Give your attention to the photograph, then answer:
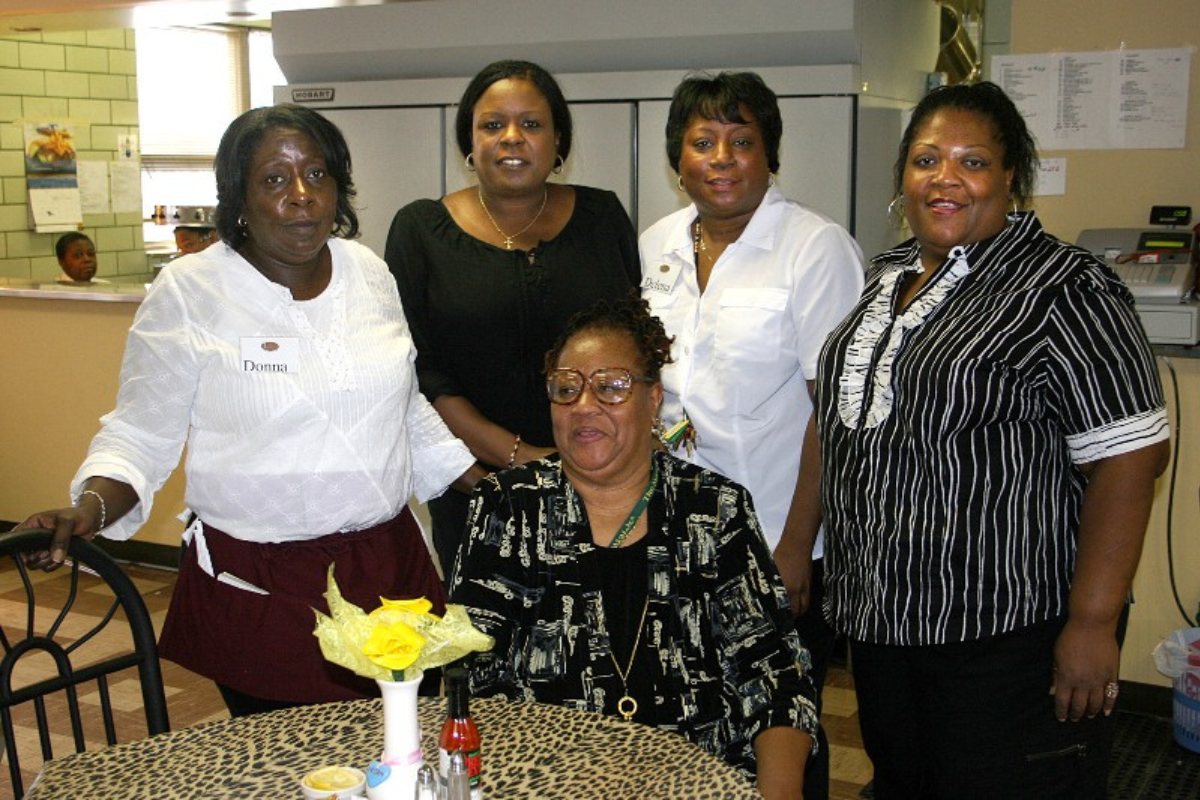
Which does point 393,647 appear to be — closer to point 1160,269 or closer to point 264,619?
point 264,619

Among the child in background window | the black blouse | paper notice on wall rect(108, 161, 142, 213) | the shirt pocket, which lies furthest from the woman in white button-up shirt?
paper notice on wall rect(108, 161, 142, 213)

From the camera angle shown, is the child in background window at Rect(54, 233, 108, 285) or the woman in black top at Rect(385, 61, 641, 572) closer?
the woman in black top at Rect(385, 61, 641, 572)

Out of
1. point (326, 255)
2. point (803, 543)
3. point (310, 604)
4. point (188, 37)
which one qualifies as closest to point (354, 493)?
point (310, 604)

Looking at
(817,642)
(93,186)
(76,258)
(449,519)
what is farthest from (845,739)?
(93,186)

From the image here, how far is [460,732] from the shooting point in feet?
5.14

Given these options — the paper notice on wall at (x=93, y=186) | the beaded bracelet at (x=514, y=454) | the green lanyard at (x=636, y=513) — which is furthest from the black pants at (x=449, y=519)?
the paper notice on wall at (x=93, y=186)

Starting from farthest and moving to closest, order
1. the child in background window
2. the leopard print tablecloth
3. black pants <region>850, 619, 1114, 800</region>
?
1. the child in background window
2. black pants <region>850, 619, 1114, 800</region>
3. the leopard print tablecloth

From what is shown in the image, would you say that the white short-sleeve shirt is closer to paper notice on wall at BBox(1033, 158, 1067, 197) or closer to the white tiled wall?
paper notice on wall at BBox(1033, 158, 1067, 197)

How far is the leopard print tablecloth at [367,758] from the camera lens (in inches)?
63.8

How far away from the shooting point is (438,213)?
9.26ft

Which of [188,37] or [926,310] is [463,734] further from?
[188,37]

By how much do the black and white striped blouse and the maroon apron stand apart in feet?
3.01

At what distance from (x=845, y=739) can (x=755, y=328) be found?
5.87 feet

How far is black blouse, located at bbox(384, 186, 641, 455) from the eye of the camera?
2.71 meters
